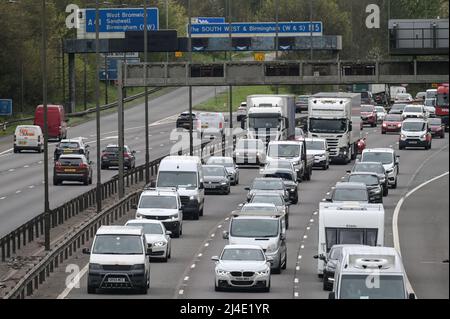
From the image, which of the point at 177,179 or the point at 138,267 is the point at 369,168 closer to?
the point at 177,179

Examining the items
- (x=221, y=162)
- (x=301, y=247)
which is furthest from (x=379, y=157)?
(x=301, y=247)

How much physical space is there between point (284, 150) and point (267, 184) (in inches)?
517

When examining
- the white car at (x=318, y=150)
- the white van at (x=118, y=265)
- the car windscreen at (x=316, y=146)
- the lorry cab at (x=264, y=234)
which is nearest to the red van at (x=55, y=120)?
the white car at (x=318, y=150)

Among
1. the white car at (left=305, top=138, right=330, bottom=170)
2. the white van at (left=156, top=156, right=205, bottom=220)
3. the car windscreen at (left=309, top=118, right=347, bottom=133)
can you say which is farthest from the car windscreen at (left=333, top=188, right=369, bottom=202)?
the car windscreen at (left=309, top=118, right=347, bottom=133)

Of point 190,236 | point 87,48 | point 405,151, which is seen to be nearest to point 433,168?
point 405,151

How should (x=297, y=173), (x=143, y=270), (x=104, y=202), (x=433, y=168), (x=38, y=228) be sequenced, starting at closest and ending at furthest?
(x=143, y=270)
(x=38, y=228)
(x=104, y=202)
(x=297, y=173)
(x=433, y=168)

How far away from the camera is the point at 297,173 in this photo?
7769 centimetres

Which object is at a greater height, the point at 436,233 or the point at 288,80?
the point at 288,80

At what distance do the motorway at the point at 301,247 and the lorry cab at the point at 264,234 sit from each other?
0.56 meters

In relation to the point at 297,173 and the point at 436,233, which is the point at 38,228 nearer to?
the point at 436,233

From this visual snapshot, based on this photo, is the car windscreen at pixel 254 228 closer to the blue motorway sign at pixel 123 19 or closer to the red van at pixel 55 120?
the red van at pixel 55 120

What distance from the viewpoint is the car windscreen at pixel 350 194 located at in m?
59.0

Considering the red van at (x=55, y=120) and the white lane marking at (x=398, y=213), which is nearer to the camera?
the white lane marking at (x=398, y=213)
